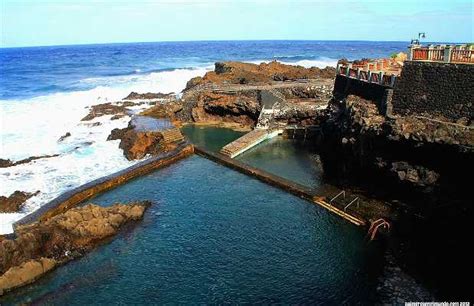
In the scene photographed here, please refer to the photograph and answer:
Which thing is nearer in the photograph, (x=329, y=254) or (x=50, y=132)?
(x=329, y=254)

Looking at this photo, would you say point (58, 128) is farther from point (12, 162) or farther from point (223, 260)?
point (223, 260)

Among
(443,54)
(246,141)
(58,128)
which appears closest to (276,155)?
(246,141)

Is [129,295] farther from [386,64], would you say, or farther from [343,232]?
[386,64]

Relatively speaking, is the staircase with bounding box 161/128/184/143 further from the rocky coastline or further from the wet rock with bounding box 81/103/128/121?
the wet rock with bounding box 81/103/128/121

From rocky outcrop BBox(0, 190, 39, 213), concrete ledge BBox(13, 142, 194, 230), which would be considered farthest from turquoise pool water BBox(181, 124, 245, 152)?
rocky outcrop BBox(0, 190, 39, 213)

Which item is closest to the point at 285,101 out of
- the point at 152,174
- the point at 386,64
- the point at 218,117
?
the point at 218,117
